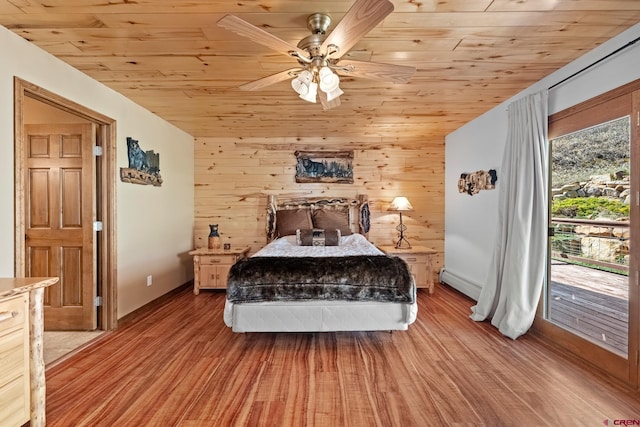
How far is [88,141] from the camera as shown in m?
2.99

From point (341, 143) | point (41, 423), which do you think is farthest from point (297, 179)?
point (41, 423)

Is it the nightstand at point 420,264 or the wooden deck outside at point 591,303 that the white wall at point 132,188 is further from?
the wooden deck outside at point 591,303

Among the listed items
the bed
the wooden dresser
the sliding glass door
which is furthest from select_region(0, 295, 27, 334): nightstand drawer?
the sliding glass door

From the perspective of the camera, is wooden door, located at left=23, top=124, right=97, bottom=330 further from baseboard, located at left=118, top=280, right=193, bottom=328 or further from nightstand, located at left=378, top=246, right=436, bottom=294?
nightstand, located at left=378, top=246, right=436, bottom=294

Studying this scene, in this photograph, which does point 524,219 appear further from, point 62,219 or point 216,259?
point 62,219

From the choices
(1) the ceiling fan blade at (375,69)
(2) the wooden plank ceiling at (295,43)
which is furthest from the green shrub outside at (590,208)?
(1) the ceiling fan blade at (375,69)

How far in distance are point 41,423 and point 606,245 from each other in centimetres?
378

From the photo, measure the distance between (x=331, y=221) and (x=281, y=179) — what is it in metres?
1.08

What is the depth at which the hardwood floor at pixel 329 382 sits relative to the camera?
1.79 m

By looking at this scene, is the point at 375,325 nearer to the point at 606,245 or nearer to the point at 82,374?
the point at 606,245

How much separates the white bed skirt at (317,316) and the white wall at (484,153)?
176 centimetres

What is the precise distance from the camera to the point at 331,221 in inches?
183

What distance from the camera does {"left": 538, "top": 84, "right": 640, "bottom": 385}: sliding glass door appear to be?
2104 millimetres

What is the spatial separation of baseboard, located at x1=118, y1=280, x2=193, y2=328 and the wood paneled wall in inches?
36.5
